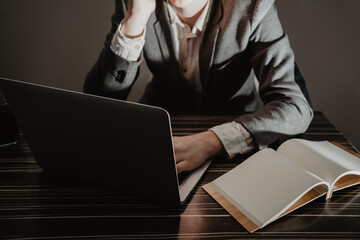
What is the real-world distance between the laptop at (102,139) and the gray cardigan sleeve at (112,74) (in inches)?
19.1

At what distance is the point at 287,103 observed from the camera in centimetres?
104

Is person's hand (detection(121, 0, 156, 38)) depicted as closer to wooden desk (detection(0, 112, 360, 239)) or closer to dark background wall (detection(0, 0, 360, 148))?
wooden desk (detection(0, 112, 360, 239))

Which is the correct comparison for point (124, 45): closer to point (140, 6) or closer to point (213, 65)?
A: point (140, 6)

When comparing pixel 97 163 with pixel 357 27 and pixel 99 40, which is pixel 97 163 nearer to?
pixel 99 40

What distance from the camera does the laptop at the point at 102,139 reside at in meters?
0.60

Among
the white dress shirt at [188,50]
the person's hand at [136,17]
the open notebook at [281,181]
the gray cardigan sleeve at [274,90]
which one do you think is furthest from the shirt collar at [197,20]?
the open notebook at [281,181]

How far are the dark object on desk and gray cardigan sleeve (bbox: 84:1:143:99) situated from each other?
0.38 meters

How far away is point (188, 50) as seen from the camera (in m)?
1.41

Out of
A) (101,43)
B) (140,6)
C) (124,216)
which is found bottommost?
(101,43)

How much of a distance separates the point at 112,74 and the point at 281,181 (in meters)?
0.75

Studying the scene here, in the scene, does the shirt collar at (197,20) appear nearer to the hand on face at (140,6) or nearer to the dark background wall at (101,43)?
the hand on face at (140,6)

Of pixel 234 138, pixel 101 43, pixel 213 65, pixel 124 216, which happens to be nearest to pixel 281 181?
pixel 234 138

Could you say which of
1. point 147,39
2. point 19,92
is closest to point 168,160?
point 19,92

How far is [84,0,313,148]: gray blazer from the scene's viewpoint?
1003mm
